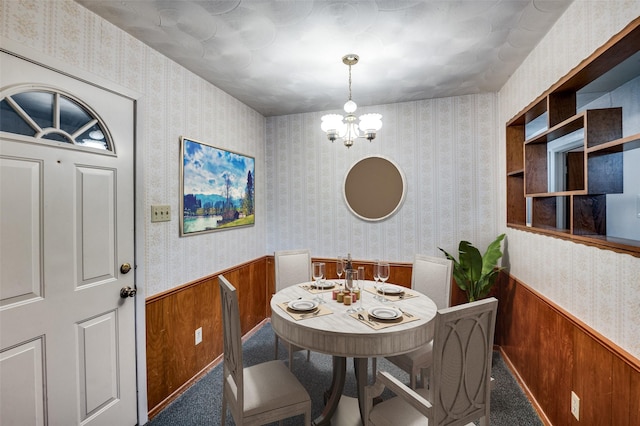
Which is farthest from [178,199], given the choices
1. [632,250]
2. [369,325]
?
[632,250]

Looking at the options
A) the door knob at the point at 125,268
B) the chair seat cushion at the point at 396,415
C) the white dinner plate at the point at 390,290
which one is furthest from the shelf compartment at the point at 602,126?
the door knob at the point at 125,268

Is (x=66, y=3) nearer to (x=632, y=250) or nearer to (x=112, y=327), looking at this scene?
(x=112, y=327)

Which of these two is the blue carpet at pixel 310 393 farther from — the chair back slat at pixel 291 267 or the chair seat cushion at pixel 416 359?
the chair back slat at pixel 291 267

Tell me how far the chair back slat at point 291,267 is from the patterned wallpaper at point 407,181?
745 millimetres

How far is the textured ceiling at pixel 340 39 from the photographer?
163cm

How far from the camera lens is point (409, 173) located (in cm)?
316

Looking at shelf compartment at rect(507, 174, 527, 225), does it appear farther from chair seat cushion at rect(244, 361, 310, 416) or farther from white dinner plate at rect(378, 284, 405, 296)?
chair seat cushion at rect(244, 361, 310, 416)

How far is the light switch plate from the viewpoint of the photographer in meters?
2.08

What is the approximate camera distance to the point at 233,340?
1.50 meters

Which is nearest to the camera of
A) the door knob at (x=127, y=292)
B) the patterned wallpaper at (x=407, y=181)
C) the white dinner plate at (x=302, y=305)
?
the white dinner plate at (x=302, y=305)

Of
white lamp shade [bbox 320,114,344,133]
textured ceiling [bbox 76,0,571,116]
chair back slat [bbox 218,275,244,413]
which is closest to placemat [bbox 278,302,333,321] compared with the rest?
chair back slat [bbox 218,275,244,413]

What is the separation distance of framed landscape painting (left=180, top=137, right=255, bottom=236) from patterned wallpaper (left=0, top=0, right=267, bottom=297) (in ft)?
0.23

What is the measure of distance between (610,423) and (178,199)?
9.41 feet

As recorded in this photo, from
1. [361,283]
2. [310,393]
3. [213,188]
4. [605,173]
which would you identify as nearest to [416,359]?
[361,283]
